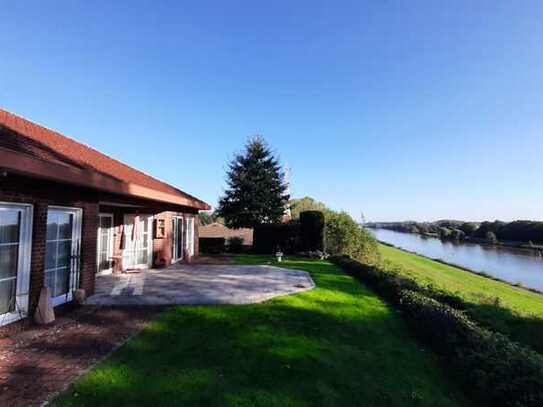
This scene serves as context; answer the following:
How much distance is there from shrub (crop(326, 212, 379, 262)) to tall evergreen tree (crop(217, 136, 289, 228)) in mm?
4412

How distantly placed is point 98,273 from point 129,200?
2979 millimetres

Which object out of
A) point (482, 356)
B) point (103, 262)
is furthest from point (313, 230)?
point (482, 356)

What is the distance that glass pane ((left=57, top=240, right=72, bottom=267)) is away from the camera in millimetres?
6160

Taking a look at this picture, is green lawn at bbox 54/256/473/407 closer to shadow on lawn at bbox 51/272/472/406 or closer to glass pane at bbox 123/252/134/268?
shadow on lawn at bbox 51/272/472/406

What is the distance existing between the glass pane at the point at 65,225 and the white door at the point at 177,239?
692 centimetres

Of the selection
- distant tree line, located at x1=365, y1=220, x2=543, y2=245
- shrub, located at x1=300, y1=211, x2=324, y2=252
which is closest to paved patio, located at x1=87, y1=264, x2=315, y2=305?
shrub, located at x1=300, y1=211, x2=324, y2=252

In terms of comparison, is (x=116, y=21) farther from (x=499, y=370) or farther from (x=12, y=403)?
(x=499, y=370)

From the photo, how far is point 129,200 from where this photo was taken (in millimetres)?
8547

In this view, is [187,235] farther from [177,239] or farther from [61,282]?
[61,282]

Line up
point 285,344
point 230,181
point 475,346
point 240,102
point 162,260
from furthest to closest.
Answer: point 230,181 → point 240,102 → point 162,260 → point 285,344 → point 475,346

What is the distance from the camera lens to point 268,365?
393cm

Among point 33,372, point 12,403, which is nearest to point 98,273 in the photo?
point 33,372

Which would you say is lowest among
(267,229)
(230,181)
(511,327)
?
(511,327)

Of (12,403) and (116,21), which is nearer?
(12,403)
